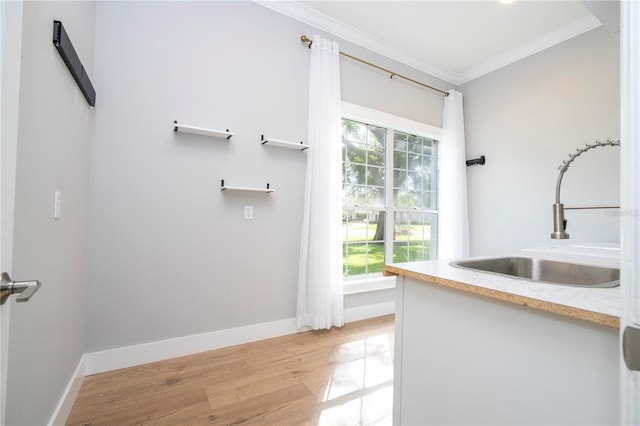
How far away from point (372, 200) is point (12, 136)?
2.95 metres

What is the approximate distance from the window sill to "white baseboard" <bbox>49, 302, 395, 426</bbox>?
0.66 meters

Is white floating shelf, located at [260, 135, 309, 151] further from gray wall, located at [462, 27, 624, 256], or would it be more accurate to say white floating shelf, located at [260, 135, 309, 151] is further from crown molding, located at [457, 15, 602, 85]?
crown molding, located at [457, 15, 602, 85]

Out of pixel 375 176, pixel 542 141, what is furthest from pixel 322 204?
pixel 542 141

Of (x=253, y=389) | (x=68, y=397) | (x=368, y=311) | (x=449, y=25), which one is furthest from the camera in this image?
(x=368, y=311)

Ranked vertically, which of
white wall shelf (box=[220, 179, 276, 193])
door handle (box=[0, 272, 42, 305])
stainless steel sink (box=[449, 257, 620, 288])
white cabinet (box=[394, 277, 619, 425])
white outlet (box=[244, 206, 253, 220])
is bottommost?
white cabinet (box=[394, 277, 619, 425])

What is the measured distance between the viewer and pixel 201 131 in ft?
7.04

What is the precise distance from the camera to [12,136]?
0.65 meters

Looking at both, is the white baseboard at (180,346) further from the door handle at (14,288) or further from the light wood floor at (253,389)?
the door handle at (14,288)

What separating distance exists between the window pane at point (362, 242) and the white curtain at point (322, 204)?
14.6 inches

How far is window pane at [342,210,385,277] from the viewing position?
10.1ft

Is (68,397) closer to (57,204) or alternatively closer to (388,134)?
(57,204)

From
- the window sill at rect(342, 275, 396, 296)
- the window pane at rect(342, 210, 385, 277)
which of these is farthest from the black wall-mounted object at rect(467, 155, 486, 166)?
the window sill at rect(342, 275, 396, 296)

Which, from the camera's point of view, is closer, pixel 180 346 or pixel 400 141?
pixel 180 346

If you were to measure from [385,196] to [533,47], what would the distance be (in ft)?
7.72
